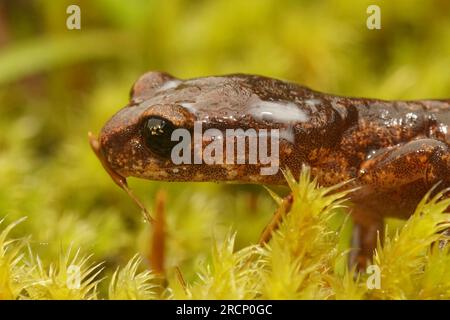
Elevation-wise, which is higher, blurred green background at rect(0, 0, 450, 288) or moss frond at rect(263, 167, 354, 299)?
blurred green background at rect(0, 0, 450, 288)

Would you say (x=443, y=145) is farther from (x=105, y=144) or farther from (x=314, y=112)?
(x=105, y=144)

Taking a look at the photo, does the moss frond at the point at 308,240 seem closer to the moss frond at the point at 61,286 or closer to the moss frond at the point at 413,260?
the moss frond at the point at 413,260

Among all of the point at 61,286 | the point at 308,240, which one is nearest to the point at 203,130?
the point at 308,240

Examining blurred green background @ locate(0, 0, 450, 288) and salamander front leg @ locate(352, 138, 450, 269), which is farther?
blurred green background @ locate(0, 0, 450, 288)

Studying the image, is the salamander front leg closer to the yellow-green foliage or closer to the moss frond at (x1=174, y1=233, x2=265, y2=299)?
the yellow-green foliage

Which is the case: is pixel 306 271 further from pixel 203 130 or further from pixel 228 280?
pixel 203 130

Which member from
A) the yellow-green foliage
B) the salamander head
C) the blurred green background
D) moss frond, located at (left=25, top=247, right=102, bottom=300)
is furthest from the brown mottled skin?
the blurred green background

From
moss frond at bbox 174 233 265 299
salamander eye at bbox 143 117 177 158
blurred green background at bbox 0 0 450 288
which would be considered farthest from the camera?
blurred green background at bbox 0 0 450 288
